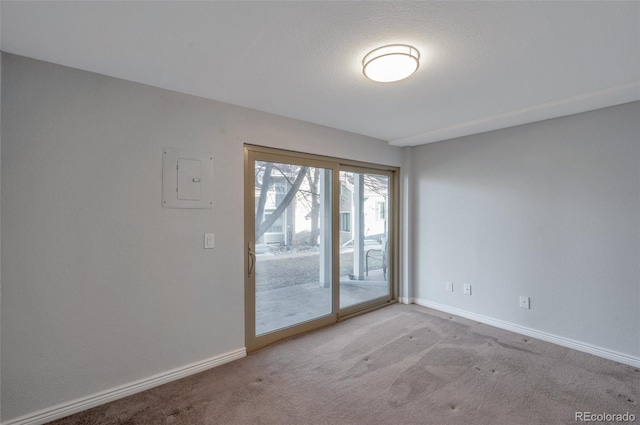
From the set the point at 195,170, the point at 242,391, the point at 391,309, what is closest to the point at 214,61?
the point at 195,170

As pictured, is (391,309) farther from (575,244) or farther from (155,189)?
(155,189)

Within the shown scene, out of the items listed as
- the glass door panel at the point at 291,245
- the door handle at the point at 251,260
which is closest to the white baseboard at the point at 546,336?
the glass door panel at the point at 291,245

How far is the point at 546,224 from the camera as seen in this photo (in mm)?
3062

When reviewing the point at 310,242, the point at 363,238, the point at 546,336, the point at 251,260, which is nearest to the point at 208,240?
the point at 251,260

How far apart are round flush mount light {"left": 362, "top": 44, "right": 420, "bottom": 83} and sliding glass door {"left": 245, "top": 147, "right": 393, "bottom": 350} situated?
1.39 metres

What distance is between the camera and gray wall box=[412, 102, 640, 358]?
2633mm

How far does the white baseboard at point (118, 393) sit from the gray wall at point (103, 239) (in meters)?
0.04

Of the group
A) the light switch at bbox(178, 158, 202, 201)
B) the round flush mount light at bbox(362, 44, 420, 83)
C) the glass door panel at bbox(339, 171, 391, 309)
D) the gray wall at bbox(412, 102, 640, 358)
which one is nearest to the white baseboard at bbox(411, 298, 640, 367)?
the gray wall at bbox(412, 102, 640, 358)

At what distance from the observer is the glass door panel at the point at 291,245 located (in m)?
3.00

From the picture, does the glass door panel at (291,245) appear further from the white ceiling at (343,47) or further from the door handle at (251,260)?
the white ceiling at (343,47)

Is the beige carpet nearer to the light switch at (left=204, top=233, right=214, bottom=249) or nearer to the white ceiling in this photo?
the light switch at (left=204, top=233, right=214, bottom=249)

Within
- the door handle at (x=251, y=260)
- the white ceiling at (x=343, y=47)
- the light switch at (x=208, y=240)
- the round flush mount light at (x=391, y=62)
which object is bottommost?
the door handle at (x=251, y=260)

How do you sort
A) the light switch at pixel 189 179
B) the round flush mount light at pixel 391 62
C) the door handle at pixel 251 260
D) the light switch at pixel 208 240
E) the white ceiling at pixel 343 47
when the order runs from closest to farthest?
1. the white ceiling at pixel 343 47
2. the round flush mount light at pixel 391 62
3. the light switch at pixel 189 179
4. the light switch at pixel 208 240
5. the door handle at pixel 251 260

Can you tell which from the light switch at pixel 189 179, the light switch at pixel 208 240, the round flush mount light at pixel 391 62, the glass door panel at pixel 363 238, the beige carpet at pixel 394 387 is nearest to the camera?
the round flush mount light at pixel 391 62
